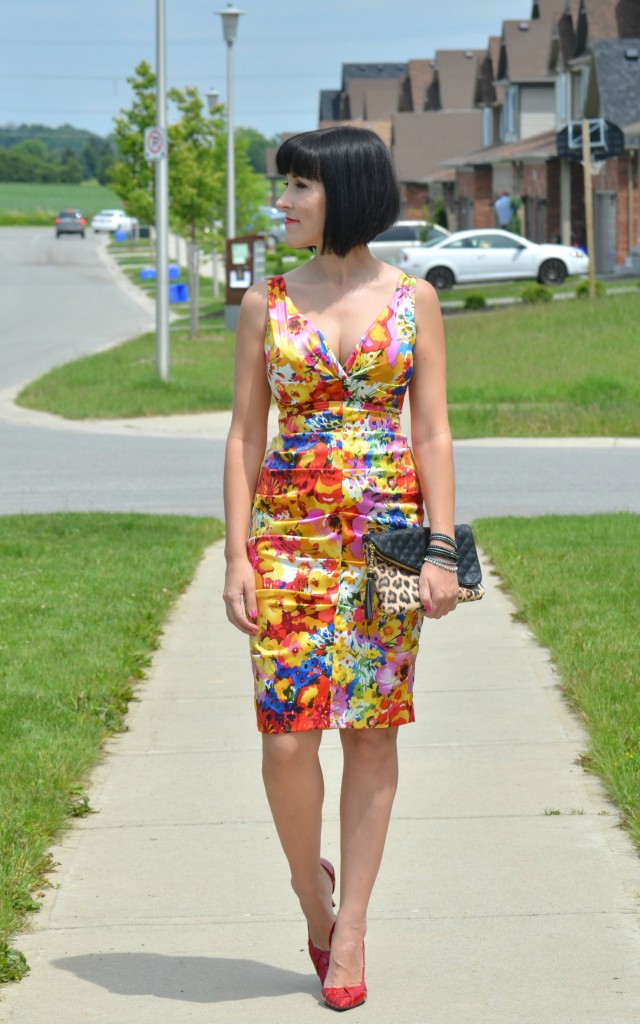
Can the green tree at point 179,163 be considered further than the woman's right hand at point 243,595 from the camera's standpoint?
Yes

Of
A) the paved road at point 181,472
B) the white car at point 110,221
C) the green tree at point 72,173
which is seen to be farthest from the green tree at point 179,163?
the green tree at point 72,173

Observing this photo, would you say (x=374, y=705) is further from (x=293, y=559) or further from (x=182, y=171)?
(x=182, y=171)

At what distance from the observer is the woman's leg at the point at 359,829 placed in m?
3.81

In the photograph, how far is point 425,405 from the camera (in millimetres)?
3834

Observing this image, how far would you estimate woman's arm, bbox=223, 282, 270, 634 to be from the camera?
147 inches

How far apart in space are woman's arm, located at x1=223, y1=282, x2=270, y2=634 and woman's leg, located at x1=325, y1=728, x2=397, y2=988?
0.41 metres

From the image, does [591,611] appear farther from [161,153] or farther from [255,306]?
[161,153]

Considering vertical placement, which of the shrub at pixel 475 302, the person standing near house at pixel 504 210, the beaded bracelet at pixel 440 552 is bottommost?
the beaded bracelet at pixel 440 552

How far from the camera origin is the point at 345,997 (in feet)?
12.4

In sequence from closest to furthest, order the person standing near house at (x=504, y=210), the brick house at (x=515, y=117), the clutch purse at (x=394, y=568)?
1. the clutch purse at (x=394, y=568)
2. the brick house at (x=515, y=117)
3. the person standing near house at (x=504, y=210)

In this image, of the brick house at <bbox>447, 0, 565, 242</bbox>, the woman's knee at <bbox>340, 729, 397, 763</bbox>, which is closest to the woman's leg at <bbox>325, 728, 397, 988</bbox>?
the woman's knee at <bbox>340, 729, 397, 763</bbox>

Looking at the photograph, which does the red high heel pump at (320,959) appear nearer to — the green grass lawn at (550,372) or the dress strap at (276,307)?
the dress strap at (276,307)

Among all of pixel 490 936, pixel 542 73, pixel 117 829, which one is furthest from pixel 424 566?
Result: pixel 542 73

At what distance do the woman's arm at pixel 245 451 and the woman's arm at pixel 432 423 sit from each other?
37 centimetres
